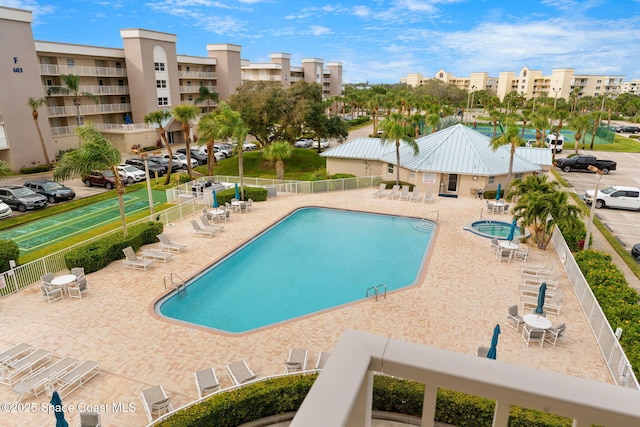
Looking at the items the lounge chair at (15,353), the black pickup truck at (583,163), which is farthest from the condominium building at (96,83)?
the black pickup truck at (583,163)

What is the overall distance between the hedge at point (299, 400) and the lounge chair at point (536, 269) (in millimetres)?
8770

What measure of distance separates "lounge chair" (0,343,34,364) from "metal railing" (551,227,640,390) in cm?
1576

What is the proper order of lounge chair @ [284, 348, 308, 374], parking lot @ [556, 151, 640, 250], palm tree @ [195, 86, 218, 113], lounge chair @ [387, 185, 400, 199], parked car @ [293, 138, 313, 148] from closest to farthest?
lounge chair @ [284, 348, 308, 374] < parking lot @ [556, 151, 640, 250] < lounge chair @ [387, 185, 400, 199] < parked car @ [293, 138, 313, 148] < palm tree @ [195, 86, 218, 113]

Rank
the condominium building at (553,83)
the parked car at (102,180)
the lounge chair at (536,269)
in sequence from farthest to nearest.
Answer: the condominium building at (553,83) → the parked car at (102,180) → the lounge chair at (536,269)

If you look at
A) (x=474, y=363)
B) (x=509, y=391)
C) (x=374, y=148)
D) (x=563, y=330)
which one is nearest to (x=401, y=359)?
(x=474, y=363)

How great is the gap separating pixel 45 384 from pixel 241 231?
13080 mm

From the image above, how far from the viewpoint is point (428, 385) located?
2.66 meters

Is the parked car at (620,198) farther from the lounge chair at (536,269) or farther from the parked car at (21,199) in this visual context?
the parked car at (21,199)

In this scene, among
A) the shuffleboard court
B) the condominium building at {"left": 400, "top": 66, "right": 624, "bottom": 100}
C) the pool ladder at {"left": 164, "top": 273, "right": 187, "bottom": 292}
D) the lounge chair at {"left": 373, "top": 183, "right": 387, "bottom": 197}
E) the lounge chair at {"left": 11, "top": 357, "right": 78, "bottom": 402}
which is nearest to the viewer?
the lounge chair at {"left": 11, "top": 357, "right": 78, "bottom": 402}

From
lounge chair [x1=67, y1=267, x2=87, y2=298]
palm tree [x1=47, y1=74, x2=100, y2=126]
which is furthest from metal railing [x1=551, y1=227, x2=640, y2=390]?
palm tree [x1=47, y1=74, x2=100, y2=126]

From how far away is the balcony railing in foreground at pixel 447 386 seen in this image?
2277 millimetres

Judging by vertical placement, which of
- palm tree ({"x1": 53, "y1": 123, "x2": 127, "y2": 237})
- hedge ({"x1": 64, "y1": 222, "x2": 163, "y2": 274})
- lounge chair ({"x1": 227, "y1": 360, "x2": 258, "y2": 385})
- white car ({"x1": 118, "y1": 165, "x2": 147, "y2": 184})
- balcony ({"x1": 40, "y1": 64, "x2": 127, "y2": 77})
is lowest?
lounge chair ({"x1": 227, "y1": 360, "x2": 258, "y2": 385})

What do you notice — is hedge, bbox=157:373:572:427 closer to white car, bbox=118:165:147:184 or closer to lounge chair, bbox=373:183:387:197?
lounge chair, bbox=373:183:387:197

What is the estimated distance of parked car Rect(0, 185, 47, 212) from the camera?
27172 millimetres
